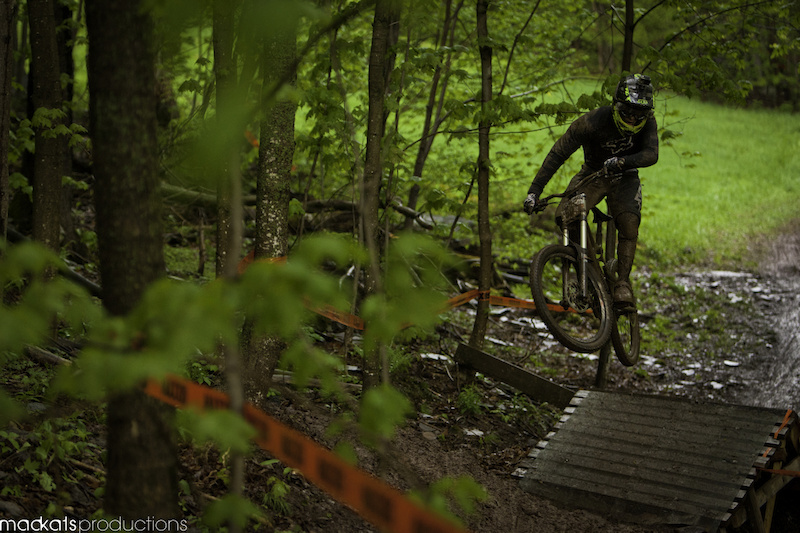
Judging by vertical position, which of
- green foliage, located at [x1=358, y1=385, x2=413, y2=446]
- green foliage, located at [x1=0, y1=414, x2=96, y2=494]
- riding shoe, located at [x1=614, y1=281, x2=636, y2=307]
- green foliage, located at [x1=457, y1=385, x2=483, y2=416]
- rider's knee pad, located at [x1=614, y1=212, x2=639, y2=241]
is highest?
green foliage, located at [x1=358, y1=385, x2=413, y2=446]

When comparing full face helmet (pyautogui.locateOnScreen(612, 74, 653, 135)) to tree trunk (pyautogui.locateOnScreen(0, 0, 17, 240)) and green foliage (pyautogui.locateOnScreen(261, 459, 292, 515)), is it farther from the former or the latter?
tree trunk (pyautogui.locateOnScreen(0, 0, 17, 240))

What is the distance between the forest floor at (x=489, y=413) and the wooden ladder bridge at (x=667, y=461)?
157 mm

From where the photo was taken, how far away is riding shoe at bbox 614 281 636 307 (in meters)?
6.21

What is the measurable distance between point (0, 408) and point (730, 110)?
37419 millimetres

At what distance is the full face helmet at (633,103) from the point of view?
5.56 metres

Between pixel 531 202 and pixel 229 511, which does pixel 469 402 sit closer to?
pixel 531 202

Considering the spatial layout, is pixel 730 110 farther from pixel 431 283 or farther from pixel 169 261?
pixel 431 283

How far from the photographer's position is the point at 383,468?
7.50 ft

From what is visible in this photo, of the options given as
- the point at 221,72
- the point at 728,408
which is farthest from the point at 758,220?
the point at 221,72

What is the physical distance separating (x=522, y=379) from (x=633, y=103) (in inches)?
116

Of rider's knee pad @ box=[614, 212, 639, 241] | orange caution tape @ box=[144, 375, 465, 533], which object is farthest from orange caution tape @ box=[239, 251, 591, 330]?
orange caution tape @ box=[144, 375, 465, 533]

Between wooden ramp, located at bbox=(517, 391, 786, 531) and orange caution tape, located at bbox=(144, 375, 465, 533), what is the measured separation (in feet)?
11.7

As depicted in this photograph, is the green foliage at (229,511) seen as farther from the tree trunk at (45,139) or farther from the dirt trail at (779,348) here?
the dirt trail at (779,348)

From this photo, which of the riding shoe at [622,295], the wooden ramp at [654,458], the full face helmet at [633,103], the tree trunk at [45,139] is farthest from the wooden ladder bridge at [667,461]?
the tree trunk at [45,139]
